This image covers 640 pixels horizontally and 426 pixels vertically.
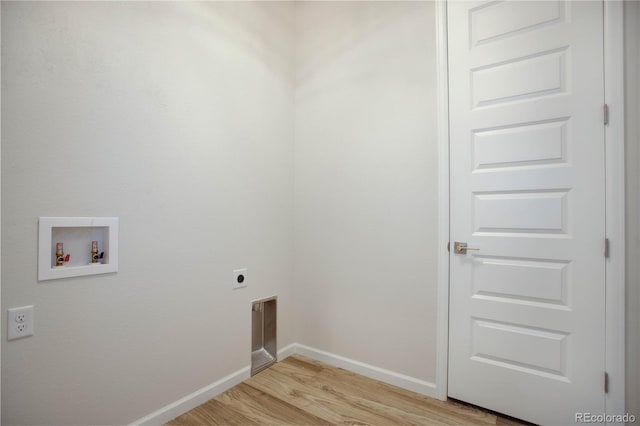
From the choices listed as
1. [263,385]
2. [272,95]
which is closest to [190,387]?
[263,385]

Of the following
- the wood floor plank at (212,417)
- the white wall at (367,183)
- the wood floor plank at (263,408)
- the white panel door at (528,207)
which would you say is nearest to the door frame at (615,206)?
the white panel door at (528,207)

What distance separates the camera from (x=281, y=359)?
238 centimetres

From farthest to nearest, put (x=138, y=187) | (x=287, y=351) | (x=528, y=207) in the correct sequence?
(x=287, y=351) → (x=528, y=207) → (x=138, y=187)

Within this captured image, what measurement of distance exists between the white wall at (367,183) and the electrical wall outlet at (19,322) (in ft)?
5.41

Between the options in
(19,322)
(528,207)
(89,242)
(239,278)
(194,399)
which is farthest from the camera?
(239,278)

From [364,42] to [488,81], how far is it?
3.03ft

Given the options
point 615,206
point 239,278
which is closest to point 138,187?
point 239,278

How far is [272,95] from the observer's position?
234cm

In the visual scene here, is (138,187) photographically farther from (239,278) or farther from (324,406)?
(324,406)

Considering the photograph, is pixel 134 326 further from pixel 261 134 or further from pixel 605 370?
pixel 605 370

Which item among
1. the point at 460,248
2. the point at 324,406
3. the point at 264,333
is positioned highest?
the point at 460,248

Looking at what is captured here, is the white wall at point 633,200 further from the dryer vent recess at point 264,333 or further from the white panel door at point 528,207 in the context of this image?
the dryer vent recess at point 264,333

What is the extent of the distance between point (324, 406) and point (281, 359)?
0.66m

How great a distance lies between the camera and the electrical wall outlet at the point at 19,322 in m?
1.17
